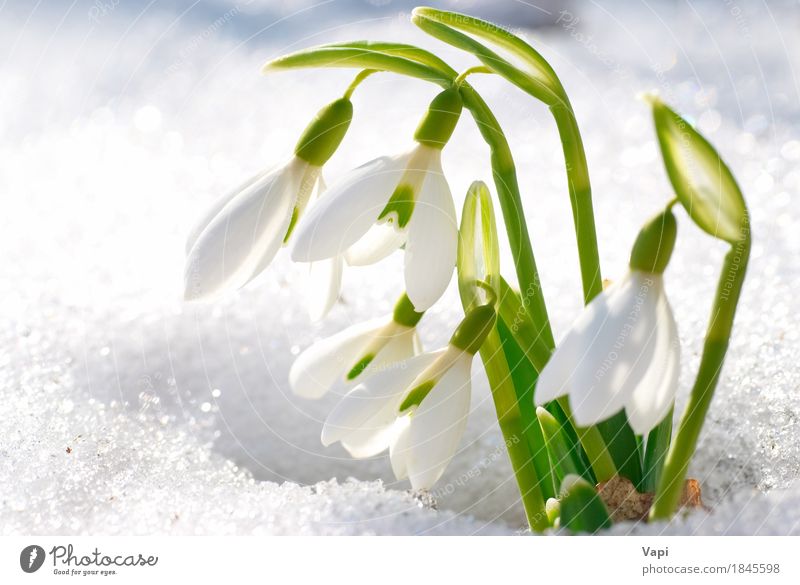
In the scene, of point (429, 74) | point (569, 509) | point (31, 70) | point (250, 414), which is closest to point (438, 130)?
point (429, 74)

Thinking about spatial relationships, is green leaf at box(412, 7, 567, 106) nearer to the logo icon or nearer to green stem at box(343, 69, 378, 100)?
green stem at box(343, 69, 378, 100)

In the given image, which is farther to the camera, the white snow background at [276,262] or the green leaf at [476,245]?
the white snow background at [276,262]

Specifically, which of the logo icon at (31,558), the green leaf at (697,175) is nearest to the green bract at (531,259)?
the green leaf at (697,175)

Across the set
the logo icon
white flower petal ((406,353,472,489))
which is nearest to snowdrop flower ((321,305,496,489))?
white flower petal ((406,353,472,489))

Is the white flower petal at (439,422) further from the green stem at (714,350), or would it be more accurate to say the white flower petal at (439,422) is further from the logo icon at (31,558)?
the logo icon at (31,558)

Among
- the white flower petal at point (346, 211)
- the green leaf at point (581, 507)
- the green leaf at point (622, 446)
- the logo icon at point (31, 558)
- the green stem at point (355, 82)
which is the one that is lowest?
the logo icon at point (31, 558)

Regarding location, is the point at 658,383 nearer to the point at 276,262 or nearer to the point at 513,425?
the point at 513,425

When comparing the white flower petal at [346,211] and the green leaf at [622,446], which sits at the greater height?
the white flower petal at [346,211]
